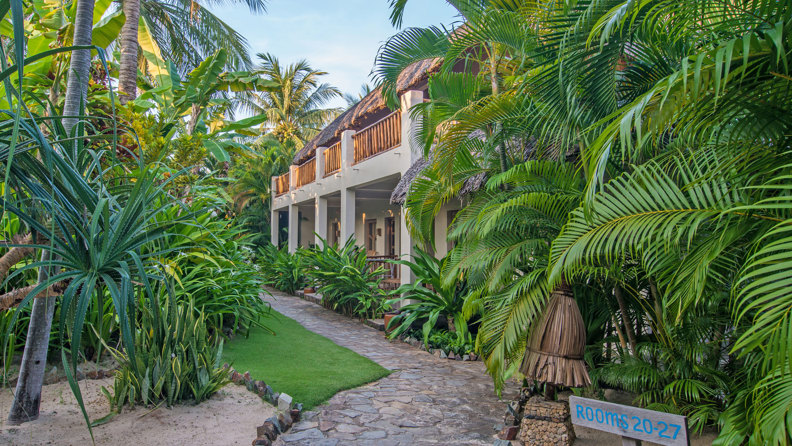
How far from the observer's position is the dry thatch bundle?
3.59 metres

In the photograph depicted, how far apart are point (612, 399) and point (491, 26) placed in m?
3.59

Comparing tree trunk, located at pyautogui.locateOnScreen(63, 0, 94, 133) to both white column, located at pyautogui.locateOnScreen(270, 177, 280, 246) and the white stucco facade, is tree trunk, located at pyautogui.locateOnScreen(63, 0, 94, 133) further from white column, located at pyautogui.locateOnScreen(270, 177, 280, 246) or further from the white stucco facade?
white column, located at pyautogui.locateOnScreen(270, 177, 280, 246)

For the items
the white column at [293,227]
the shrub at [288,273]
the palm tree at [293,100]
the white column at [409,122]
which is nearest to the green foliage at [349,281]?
the shrub at [288,273]

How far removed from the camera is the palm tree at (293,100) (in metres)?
27.0

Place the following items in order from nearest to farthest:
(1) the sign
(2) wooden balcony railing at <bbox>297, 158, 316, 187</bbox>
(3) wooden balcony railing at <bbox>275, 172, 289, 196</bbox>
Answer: (1) the sign, (2) wooden balcony railing at <bbox>297, 158, 316, 187</bbox>, (3) wooden balcony railing at <bbox>275, 172, 289, 196</bbox>

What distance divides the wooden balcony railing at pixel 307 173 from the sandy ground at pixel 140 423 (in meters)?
10.9

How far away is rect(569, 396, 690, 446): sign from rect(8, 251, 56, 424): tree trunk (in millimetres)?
3576

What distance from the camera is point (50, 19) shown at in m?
5.89

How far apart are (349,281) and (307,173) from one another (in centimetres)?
625

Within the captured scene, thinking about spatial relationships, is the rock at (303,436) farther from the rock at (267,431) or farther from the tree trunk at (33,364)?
the tree trunk at (33,364)

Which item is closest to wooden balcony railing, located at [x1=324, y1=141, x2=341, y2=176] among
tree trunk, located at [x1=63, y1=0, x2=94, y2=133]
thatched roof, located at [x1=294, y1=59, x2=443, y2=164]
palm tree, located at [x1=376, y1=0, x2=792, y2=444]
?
thatched roof, located at [x1=294, y1=59, x2=443, y2=164]

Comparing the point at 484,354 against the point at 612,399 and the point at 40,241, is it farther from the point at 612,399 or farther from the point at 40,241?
the point at 40,241

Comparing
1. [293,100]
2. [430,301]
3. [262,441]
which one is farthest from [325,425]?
[293,100]

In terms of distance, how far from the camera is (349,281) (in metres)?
10.3
